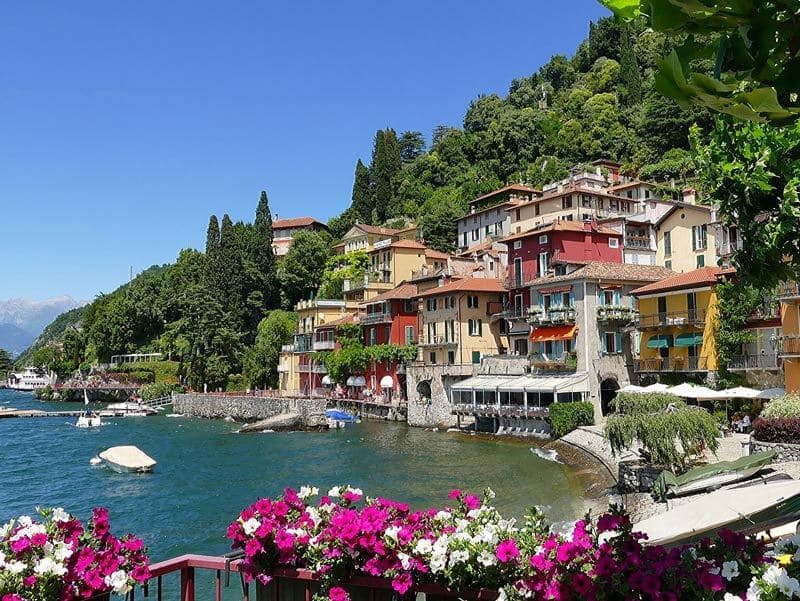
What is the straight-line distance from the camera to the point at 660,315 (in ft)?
132

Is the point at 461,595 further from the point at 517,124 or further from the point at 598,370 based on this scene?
the point at 517,124

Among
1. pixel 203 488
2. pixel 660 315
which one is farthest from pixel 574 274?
pixel 203 488

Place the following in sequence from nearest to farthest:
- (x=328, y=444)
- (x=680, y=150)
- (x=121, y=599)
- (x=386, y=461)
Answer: (x=121, y=599) → (x=386, y=461) → (x=328, y=444) → (x=680, y=150)

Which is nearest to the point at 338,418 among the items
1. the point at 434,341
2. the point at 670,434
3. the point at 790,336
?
the point at 434,341

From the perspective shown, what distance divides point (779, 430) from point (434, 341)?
1306 inches

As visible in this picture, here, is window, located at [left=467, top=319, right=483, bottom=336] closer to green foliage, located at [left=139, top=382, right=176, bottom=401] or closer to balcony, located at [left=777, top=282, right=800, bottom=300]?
balcony, located at [left=777, top=282, right=800, bottom=300]

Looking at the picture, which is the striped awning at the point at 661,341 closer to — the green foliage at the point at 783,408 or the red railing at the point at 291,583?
the green foliage at the point at 783,408

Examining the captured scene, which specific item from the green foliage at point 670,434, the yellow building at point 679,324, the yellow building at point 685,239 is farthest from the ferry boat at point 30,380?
the green foliage at point 670,434

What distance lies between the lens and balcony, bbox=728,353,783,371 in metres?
33.8

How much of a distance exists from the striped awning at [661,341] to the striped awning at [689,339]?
2.07 ft

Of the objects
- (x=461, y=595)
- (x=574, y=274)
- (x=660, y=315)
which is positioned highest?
(x=574, y=274)

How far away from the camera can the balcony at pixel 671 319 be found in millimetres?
38069

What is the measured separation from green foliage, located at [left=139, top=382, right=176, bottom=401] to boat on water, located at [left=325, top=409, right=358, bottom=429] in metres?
36.2

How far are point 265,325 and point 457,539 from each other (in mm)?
76620
